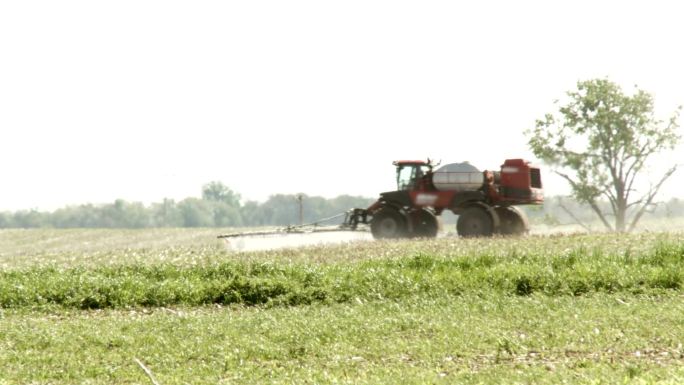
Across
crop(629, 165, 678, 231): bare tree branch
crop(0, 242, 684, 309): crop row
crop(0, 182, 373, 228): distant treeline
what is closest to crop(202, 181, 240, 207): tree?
crop(0, 182, 373, 228): distant treeline

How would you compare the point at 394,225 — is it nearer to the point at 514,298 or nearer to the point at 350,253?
the point at 350,253

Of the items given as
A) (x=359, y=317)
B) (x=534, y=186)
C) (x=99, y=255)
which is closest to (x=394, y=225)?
(x=534, y=186)

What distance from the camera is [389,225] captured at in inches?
1489

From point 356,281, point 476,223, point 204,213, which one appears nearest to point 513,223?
point 476,223

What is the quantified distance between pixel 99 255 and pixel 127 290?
12.7m

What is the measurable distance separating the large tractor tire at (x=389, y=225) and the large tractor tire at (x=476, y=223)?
8.13ft

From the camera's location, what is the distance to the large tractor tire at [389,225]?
3766 centimetres

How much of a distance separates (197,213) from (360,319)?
96.4 meters

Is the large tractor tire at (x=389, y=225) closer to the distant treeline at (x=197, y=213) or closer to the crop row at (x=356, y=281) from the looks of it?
the crop row at (x=356, y=281)

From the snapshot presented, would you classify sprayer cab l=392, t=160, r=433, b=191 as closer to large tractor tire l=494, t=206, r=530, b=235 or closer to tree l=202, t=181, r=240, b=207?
large tractor tire l=494, t=206, r=530, b=235

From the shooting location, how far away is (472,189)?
37125mm

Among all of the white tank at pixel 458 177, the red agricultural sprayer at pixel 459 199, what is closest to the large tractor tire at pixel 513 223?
the red agricultural sprayer at pixel 459 199

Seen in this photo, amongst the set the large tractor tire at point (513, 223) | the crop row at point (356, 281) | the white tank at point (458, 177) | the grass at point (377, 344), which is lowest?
the grass at point (377, 344)

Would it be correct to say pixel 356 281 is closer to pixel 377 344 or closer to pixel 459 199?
pixel 377 344
